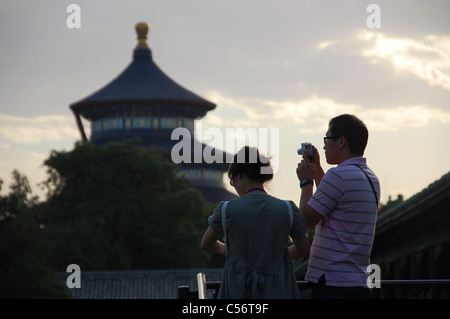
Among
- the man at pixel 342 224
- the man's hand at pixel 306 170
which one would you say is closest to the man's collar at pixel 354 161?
the man at pixel 342 224

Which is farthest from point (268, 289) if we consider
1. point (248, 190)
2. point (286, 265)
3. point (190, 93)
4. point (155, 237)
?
point (190, 93)

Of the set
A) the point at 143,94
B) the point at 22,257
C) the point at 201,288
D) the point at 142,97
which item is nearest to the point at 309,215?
the point at 201,288

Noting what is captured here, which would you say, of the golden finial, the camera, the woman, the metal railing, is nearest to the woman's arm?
the woman

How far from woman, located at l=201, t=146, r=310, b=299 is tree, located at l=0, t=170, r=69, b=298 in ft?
124

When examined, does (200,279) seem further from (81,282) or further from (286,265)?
(81,282)

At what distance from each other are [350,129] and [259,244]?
721 mm

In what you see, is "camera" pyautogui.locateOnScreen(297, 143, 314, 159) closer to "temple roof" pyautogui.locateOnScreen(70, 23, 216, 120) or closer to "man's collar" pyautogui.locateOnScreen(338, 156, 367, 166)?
"man's collar" pyautogui.locateOnScreen(338, 156, 367, 166)

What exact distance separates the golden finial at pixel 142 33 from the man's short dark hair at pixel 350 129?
84.9 metres

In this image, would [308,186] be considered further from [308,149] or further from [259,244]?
[259,244]

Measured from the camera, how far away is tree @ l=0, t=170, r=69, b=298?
42844 millimetres

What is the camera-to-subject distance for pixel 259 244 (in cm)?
497

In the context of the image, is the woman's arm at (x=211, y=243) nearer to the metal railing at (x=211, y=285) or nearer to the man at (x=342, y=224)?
the metal railing at (x=211, y=285)

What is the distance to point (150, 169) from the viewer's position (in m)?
54.7
